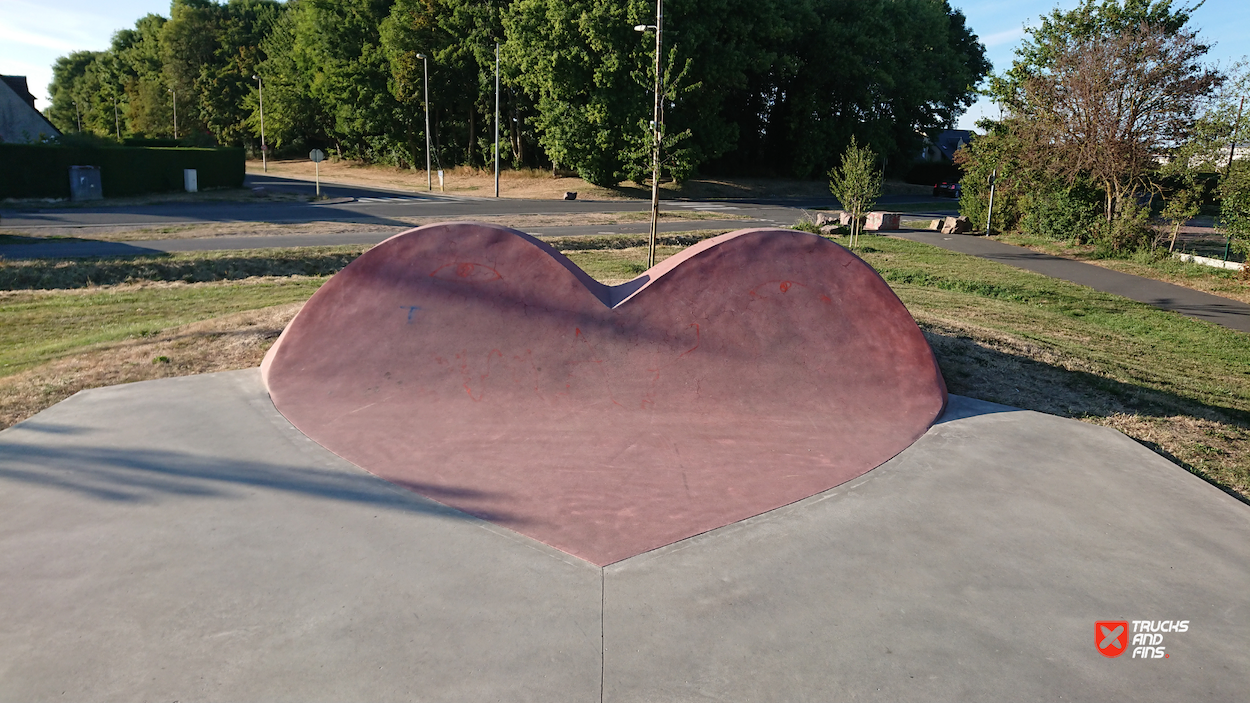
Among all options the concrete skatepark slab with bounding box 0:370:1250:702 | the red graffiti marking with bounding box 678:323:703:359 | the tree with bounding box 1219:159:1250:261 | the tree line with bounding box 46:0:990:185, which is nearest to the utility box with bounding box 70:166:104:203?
the tree line with bounding box 46:0:990:185

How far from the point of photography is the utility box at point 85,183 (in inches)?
1282

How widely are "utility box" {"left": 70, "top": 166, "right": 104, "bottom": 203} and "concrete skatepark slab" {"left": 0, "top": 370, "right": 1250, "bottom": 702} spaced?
32.2 metres

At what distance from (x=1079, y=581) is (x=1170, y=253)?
70.2 ft

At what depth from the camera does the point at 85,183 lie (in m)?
33.0

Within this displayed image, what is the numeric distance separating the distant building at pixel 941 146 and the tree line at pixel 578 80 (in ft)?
5.88

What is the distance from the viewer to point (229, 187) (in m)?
41.1

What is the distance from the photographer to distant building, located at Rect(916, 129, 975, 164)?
6003cm

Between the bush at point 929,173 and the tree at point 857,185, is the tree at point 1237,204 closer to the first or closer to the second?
the tree at point 857,185

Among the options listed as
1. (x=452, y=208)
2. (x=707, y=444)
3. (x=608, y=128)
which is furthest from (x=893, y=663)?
(x=608, y=128)

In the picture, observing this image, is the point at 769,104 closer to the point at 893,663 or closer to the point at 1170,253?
the point at 1170,253

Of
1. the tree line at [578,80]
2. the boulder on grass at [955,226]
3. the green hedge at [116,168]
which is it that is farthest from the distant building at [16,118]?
the boulder on grass at [955,226]

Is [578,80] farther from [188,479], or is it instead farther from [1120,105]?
[188,479]

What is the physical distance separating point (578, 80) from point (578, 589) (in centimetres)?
3935

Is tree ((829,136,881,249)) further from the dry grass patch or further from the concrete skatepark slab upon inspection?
the concrete skatepark slab
